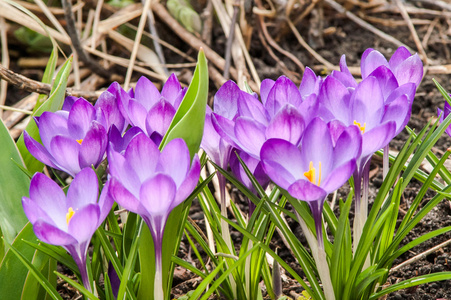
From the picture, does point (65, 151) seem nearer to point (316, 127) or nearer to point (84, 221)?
point (84, 221)

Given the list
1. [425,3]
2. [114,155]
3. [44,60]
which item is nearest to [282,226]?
[114,155]

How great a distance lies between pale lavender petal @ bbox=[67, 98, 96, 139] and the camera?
953 mm

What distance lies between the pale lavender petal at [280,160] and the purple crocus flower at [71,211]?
0.25 meters

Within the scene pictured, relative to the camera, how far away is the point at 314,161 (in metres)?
0.81

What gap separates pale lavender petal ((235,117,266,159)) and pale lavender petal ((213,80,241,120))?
0.16 meters

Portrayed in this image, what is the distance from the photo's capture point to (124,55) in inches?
102

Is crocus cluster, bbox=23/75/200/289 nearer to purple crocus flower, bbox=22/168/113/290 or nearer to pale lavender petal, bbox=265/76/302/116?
purple crocus flower, bbox=22/168/113/290

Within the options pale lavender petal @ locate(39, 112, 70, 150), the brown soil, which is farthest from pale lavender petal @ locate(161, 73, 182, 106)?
the brown soil

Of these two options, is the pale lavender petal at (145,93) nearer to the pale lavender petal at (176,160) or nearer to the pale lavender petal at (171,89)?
the pale lavender petal at (171,89)

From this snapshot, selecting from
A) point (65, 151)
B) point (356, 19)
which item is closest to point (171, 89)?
point (65, 151)

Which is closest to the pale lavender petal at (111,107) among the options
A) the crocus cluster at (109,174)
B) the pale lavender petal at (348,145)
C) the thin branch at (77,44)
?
the crocus cluster at (109,174)

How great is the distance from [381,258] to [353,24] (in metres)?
2.11

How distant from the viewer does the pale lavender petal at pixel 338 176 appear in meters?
0.74

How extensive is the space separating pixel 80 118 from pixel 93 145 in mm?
111
